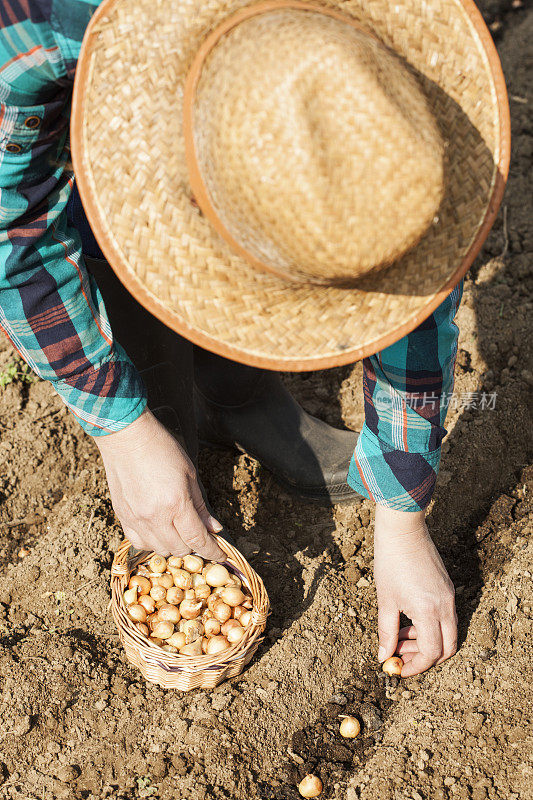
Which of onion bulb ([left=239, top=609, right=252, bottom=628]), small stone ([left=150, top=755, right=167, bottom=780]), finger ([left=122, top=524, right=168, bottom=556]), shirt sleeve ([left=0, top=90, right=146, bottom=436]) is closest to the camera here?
shirt sleeve ([left=0, top=90, right=146, bottom=436])

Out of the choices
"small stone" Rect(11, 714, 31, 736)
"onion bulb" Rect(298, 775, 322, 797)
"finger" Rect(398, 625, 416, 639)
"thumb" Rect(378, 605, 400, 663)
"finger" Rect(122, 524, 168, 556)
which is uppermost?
"finger" Rect(122, 524, 168, 556)

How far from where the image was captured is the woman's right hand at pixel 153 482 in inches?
64.2

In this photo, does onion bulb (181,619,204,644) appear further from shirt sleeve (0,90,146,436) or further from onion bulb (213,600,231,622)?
shirt sleeve (0,90,146,436)

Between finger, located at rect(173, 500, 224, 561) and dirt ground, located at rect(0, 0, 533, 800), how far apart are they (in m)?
0.47

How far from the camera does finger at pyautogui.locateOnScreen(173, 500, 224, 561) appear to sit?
170 centimetres

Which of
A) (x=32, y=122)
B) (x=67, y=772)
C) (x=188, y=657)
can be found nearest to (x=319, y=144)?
(x=32, y=122)

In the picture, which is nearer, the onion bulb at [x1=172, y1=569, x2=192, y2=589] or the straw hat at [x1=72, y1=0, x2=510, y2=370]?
the straw hat at [x1=72, y1=0, x2=510, y2=370]

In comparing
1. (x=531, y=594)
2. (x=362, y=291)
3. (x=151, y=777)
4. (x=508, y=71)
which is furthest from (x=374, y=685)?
(x=508, y=71)

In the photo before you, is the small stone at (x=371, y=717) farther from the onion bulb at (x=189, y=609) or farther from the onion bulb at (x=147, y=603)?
the onion bulb at (x=147, y=603)

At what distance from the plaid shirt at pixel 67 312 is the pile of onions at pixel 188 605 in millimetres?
494

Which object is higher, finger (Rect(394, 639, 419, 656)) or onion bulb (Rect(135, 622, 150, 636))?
onion bulb (Rect(135, 622, 150, 636))

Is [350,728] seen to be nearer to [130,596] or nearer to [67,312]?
[130,596]

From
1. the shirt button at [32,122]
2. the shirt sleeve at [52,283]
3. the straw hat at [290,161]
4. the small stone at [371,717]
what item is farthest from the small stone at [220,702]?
the shirt button at [32,122]

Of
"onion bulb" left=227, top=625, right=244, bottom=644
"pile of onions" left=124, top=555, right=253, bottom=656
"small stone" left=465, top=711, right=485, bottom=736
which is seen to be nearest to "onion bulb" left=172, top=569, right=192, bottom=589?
"pile of onions" left=124, top=555, right=253, bottom=656
